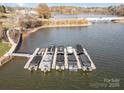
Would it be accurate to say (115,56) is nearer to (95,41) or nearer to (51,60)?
(51,60)

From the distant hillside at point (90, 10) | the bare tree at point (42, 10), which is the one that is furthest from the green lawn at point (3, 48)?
the distant hillside at point (90, 10)

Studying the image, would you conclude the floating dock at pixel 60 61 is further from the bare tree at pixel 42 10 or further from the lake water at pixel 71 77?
the bare tree at pixel 42 10

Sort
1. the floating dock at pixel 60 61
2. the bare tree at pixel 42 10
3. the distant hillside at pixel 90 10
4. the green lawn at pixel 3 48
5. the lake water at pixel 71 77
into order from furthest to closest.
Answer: the distant hillside at pixel 90 10 < the bare tree at pixel 42 10 < the green lawn at pixel 3 48 < the floating dock at pixel 60 61 < the lake water at pixel 71 77

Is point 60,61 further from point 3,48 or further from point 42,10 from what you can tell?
point 42,10

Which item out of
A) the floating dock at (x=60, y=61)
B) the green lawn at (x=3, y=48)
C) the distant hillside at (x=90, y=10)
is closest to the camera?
the floating dock at (x=60, y=61)

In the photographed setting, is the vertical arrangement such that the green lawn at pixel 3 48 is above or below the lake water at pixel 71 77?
above

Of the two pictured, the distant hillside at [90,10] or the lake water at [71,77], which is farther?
the distant hillside at [90,10]

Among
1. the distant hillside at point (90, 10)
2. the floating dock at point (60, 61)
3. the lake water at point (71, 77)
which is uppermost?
the floating dock at point (60, 61)

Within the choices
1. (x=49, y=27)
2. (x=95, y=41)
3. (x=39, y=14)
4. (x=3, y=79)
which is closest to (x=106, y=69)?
(x=3, y=79)
